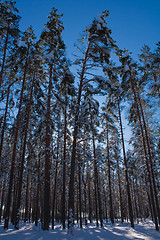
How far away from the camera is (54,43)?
43.3 feet

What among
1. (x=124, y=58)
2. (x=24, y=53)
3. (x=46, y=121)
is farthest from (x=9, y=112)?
(x=124, y=58)

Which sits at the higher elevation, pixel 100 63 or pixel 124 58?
pixel 124 58

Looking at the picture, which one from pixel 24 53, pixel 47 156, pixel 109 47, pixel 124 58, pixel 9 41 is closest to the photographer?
pixel 47 156

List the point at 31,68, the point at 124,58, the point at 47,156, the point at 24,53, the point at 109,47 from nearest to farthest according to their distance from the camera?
1. the point at 47,156
2. the point at 109,47
3. the point at 24,53
4. the point at 31,68
5. the point at 124,58

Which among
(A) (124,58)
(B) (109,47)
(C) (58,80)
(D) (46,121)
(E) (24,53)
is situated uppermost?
(A) (124,58)

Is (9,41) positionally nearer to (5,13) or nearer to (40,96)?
(5,13)

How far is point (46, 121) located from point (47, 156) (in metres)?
2.64

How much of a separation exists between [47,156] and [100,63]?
8.09 m

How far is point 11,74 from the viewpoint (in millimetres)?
13875

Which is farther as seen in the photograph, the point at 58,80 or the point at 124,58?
the point at 124,58

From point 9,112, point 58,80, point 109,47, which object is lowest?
point 9,112

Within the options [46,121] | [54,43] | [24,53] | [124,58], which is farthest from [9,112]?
[124,58]

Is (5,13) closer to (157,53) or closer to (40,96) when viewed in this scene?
(40,96)

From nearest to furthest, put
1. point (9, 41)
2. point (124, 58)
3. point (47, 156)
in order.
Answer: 1. point (47, 156)
2. point (9, 41)
3. point (124, 58)
